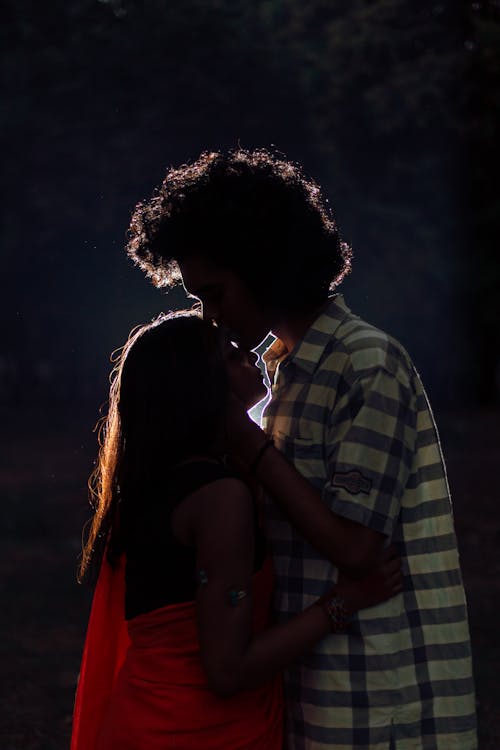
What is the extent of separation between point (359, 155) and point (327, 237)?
44.2 feet

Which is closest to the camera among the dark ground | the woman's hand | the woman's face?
the woman's hand

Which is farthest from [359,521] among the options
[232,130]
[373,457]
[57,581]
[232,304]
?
[232,130]

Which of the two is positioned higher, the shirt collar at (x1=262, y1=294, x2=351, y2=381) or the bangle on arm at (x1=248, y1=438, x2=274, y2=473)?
the shirt collar at (x1=262, y1=294, x2=351, y2=381)

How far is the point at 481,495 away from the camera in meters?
11.9

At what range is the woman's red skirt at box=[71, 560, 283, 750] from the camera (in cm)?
244

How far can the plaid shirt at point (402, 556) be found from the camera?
2.39m

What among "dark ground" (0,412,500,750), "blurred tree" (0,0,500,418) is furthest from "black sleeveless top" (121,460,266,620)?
"blurred tree" (0,0,500,418)

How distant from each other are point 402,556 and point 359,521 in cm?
22

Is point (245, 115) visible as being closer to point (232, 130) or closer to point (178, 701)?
point (232, 130)

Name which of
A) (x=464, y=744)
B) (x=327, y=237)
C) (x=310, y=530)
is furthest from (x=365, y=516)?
(x=327, y=237)

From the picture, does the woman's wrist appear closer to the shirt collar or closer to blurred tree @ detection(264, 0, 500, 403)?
the shirt collar

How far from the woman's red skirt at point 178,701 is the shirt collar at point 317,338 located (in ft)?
1.60

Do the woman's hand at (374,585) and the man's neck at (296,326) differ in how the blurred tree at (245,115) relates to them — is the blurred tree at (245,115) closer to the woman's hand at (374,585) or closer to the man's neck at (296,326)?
the man's neck at (296,326)

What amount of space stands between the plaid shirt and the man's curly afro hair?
241 mm
